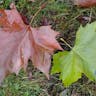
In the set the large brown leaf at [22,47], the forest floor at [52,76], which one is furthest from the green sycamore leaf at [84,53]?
the forest floor at [52,76]

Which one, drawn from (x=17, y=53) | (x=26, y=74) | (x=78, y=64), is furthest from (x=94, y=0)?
(x=26, y=74)

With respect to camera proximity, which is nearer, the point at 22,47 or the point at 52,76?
the point at 22,47

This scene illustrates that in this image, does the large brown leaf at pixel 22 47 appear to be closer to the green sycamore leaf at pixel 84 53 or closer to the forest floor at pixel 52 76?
the green sycamore leaf at pixel 84 53

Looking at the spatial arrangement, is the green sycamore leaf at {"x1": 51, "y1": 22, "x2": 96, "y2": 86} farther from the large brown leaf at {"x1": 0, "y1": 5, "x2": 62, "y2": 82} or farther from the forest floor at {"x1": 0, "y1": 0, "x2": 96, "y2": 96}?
the forest floor at {"x1": 0, "y1": 0, "x2": 96, "y2": 96}

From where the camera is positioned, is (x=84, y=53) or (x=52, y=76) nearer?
(x=84, y=53)

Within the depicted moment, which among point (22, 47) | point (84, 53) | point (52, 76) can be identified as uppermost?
point (22, 47)

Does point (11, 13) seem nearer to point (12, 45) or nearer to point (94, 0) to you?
point (12, 45)

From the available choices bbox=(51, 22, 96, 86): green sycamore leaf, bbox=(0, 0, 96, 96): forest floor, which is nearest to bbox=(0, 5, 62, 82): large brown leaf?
bbox=(51, 22, 96, 86): green sycamore leaf

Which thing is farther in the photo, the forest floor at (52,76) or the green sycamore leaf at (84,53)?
the forest floor at (52,76)

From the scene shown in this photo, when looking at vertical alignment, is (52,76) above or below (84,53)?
below
